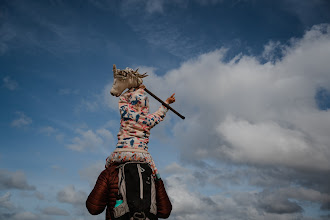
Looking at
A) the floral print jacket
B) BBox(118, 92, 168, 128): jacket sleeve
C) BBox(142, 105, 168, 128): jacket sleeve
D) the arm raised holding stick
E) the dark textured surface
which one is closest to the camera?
the dark textured surface

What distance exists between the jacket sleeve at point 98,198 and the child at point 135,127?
58 cm

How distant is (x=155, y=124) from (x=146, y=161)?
1.02 m

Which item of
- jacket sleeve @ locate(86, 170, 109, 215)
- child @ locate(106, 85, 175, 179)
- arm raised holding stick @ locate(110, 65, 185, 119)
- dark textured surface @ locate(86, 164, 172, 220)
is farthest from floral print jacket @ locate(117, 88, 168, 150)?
jacket sleeve @ locate(86, 170, 109, 215)

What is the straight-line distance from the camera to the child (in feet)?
21.2

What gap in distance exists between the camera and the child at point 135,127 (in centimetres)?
645

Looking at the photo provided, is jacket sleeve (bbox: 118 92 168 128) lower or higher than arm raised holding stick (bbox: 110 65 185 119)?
lower

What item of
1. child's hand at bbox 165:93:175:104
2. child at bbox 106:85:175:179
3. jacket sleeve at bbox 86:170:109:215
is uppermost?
child's hand at bbox 165:93:175:104

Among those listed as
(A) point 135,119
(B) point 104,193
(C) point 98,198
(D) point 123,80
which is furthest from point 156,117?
(C) point 98,198

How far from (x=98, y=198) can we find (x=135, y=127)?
1.72 m

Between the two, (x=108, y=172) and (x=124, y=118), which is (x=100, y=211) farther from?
(x=124, y=118)

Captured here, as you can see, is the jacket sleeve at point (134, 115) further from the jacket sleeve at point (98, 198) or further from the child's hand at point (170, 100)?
the jacket sleeve at point (98, 198)

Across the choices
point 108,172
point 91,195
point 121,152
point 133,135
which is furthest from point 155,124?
point 91,195

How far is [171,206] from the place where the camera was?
268 inches

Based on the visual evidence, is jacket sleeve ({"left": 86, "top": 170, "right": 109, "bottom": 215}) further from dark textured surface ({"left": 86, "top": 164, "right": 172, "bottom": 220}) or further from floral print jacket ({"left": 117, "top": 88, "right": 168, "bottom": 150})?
floral print jacket ({"left": 117, "top": 88, "right": 168, "bottom": 150})
